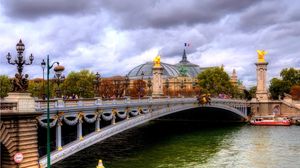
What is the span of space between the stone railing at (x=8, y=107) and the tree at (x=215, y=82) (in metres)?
85.6

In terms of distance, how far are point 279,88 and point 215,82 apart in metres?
21.8

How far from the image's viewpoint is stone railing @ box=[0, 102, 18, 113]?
2090cm

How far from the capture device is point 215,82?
10462 cm

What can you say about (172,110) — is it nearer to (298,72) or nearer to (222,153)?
(222,153)

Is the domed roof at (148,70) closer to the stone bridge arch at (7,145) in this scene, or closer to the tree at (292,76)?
the tree at (292,76)

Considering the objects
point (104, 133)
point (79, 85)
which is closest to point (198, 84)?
point (79, 85)

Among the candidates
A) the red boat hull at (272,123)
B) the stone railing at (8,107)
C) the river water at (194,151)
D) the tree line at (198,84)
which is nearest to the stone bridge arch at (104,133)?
the river water at (194,151)

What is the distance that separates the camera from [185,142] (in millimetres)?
50656

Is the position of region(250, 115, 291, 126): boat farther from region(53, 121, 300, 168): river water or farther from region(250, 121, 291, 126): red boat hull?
region(53, 121, 300, 168): river water

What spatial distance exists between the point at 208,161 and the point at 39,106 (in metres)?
18.1

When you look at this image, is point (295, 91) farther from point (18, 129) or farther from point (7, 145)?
point (7, 145)

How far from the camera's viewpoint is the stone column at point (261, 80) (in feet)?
310

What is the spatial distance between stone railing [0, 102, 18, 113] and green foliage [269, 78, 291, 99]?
10087 centimetres

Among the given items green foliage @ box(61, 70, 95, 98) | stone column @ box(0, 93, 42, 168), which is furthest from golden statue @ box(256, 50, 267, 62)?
stone column @ box(0, 93, 42, 168)
